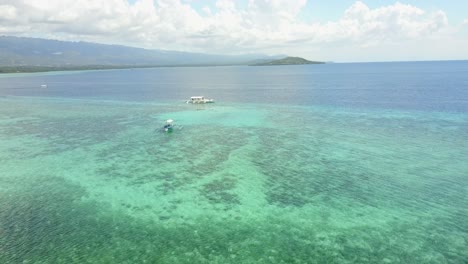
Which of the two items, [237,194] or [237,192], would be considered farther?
[237,192]

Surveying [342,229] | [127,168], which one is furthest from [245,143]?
[342,229]

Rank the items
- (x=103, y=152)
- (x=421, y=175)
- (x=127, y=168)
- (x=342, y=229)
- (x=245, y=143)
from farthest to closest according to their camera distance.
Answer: (x=245, y=143), (x=103, y=152), (x=127, y=168), (x=421, y=175), (x=342, y=229)

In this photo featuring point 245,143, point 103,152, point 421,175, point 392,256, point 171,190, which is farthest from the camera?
point 245,143

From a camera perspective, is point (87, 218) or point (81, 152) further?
point (81, 152)

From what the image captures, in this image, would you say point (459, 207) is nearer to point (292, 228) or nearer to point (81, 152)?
point (292, 228)
